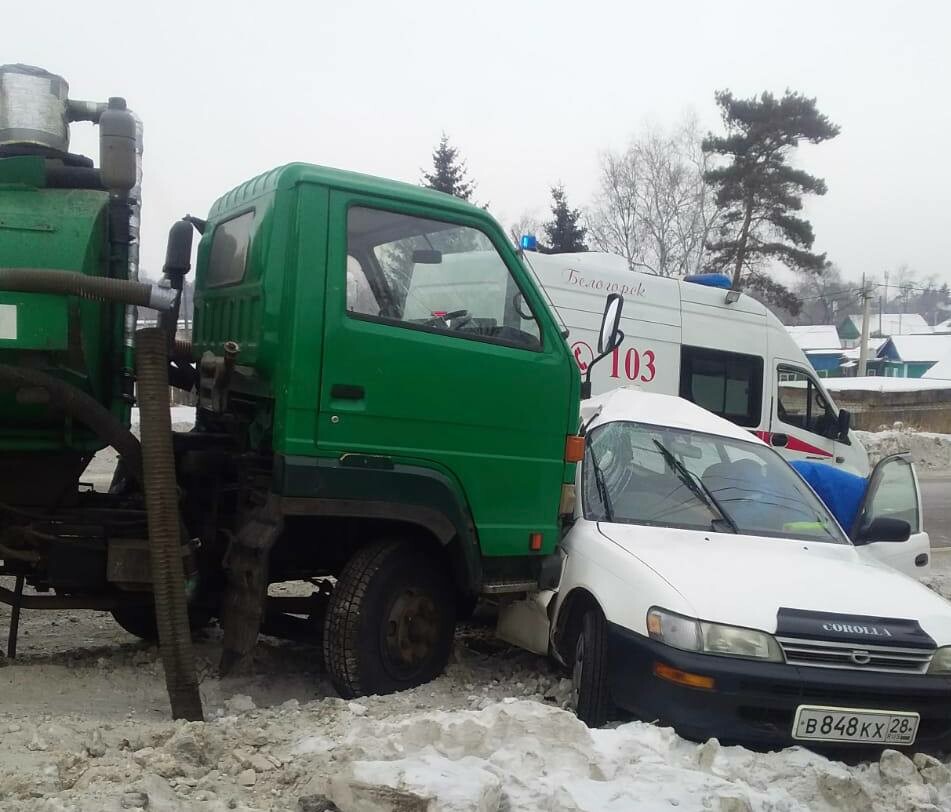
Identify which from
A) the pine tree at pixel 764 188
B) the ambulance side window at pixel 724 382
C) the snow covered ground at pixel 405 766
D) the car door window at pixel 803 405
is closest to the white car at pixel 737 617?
the snow covered ground at pixel 405 766

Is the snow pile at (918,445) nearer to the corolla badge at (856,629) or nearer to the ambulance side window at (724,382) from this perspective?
the ambulance side window at (724,382)

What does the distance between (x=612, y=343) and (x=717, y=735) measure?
7.87 ft

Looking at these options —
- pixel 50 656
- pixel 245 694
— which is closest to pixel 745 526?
pixel 245 694

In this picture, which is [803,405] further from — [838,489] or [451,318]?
[451,318]

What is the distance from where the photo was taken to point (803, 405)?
11.2 meters

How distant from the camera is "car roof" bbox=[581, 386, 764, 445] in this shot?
5.83m

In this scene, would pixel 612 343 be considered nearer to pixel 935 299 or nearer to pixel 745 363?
pixel 745 363

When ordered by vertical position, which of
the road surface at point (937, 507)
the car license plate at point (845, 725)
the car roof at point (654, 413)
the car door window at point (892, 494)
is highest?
the car roof at point (654, 413)

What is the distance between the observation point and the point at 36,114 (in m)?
4.95

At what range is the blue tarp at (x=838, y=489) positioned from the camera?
694 cm

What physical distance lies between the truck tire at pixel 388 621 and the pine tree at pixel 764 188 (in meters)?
32.1

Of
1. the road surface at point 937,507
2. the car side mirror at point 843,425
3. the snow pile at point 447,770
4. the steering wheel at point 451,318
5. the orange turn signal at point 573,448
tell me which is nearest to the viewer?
the snow pile at point 447,770

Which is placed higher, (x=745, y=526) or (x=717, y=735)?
(x=745, y=526)

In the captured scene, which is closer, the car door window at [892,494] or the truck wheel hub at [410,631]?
the truck wheel hub at [410,631]
